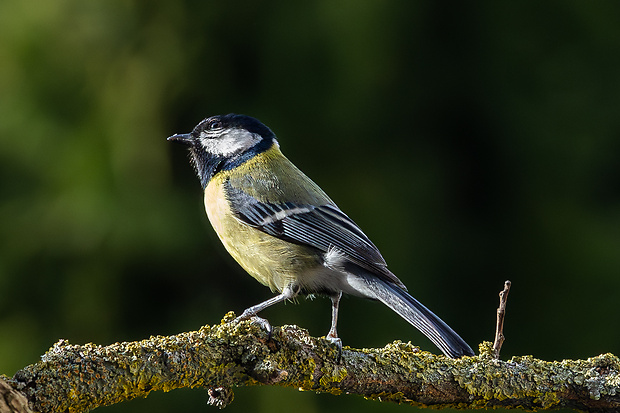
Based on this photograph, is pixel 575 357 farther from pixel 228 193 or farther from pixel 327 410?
pixel 228 193

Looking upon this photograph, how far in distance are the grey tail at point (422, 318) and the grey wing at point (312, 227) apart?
37 millimetres

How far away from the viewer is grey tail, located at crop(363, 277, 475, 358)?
2.08 meters

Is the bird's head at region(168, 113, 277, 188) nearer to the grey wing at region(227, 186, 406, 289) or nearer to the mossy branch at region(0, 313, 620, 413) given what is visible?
the grey wing at region(227, 186, 406, 289)

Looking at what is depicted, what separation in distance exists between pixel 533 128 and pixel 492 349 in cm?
211

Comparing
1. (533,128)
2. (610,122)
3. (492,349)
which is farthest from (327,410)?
(610,122)

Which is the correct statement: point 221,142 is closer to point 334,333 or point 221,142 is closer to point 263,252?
point 263,252

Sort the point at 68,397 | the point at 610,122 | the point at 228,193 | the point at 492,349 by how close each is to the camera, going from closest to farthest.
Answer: the point at 68,397 → the point at 492,349 → the point at 228,193 → the point at 610,122

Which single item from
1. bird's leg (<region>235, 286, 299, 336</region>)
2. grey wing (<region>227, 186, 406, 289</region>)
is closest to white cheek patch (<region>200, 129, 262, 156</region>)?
grey wing (<region>227, 186, 406, 289</region>)

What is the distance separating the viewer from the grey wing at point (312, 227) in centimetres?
232

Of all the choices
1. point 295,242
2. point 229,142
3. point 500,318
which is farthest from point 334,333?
Answer: point 229,142

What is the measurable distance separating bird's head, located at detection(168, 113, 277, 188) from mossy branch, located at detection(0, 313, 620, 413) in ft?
3.34

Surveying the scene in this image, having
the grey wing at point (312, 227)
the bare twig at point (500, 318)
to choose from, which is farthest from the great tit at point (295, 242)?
the bare twig at point (500, 318)

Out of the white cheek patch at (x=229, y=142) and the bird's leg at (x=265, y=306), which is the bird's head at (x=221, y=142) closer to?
the white cheek patch at (x=229, y=142)

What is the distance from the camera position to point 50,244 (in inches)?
133
